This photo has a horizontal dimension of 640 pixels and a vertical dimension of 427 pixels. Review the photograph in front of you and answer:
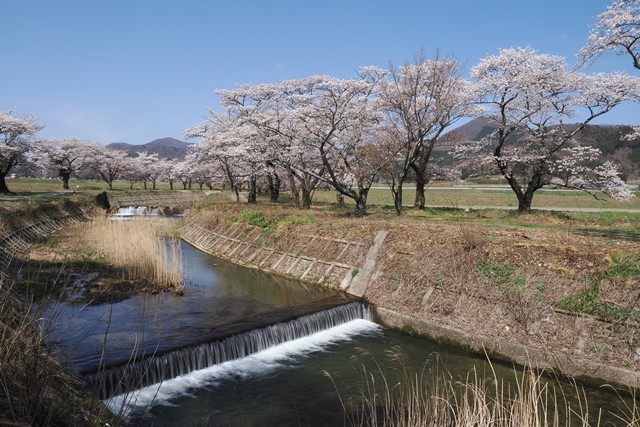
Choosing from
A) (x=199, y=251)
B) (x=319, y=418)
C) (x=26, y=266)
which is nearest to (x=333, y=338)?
(x=319, y=418)

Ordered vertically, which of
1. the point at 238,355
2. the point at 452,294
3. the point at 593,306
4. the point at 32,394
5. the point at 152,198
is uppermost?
the point at 32,394

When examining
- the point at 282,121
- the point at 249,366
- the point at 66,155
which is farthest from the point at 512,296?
the point at 66,155

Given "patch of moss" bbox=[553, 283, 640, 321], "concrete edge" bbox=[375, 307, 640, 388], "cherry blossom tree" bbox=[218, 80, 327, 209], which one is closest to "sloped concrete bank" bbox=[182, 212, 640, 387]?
"concrete edge" bbox=[375, 307, 640, 388]

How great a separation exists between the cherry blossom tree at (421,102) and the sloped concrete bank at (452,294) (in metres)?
8.42

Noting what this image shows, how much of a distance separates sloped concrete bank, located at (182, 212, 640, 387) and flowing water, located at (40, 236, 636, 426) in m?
0.57

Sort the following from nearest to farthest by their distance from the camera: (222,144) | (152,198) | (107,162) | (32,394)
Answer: (32,394) → (222,144) → (152,198) → (107,162)

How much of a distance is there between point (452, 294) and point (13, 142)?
4948 cm

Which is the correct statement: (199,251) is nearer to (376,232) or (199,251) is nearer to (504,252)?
(376,232)

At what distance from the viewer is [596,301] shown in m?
10.6

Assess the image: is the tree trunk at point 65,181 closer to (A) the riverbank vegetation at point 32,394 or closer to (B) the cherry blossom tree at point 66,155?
(B) the cherry blossom tree at point 66,155

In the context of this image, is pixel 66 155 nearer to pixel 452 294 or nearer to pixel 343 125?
pixel 343 125

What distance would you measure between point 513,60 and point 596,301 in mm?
21059

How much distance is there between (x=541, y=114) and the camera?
27.3m

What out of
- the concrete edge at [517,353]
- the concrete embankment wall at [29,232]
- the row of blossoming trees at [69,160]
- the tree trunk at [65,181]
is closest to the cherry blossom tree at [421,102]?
the concrete edge at [517,353]
